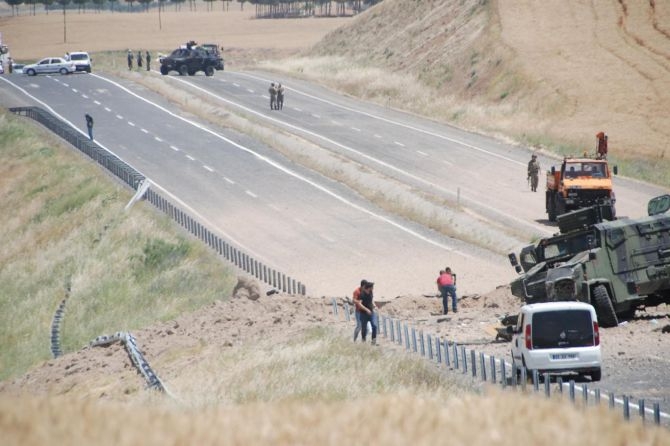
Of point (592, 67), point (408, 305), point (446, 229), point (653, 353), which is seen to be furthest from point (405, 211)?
point (592, 67)

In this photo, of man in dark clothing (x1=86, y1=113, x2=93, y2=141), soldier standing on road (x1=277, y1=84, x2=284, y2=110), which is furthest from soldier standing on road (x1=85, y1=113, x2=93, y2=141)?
soldier standing on road (x1=277, y1=84, x2=284, y2=110)

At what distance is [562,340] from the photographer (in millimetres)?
21531

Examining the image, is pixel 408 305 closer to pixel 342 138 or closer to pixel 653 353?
pixel 653 353

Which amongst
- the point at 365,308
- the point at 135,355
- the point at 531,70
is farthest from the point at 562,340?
the point at 531,70

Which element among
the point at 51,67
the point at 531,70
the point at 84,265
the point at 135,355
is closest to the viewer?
the point at 135,355

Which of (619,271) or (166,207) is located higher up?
(619,271)

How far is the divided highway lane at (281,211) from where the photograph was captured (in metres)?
37.6

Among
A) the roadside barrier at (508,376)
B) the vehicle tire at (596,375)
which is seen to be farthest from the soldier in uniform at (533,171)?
the vehicle tire at (596,375)

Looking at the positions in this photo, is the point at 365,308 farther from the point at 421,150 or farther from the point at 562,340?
the point at 421,150

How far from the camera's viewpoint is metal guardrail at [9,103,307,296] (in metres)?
35.9

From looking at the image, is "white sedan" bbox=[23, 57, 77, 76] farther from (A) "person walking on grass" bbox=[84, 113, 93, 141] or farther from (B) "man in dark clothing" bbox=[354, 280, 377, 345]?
(B) "man in dark clothing" bbox=[354, 280, 377, 345]

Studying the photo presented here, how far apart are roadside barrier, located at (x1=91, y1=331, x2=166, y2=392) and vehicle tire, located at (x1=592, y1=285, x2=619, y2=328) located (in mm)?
9118

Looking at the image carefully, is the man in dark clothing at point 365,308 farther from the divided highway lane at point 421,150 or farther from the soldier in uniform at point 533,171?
the soldier in uniform at point 533,171

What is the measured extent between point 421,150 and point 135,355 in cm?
3281
